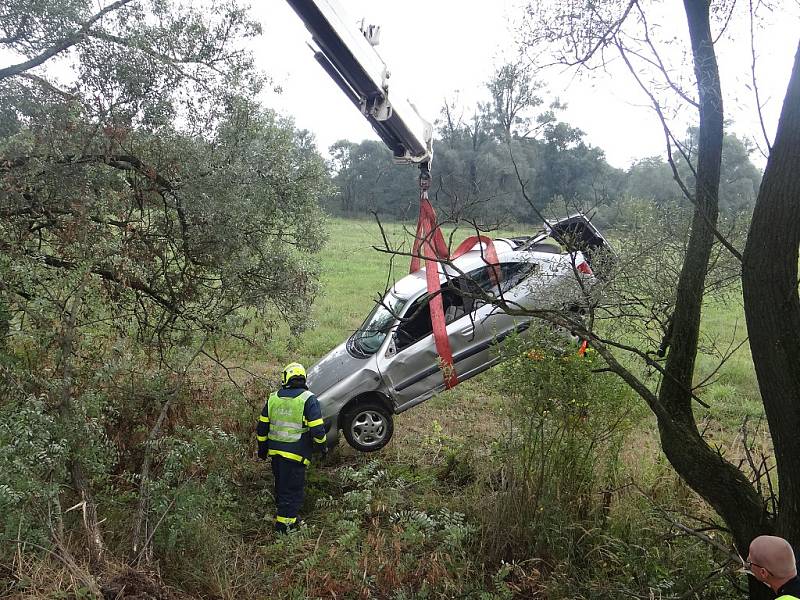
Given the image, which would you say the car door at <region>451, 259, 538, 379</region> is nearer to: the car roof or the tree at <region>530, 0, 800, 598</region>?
the car roof

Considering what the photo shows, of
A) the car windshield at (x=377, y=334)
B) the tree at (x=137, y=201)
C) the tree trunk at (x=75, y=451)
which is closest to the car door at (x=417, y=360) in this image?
the car windshield at (x=377, y=334)

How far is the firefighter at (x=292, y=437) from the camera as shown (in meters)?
5.92

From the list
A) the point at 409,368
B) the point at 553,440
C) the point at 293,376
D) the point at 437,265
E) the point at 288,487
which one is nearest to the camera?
the point at 553,440

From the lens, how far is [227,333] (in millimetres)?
6824

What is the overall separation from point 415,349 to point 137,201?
3.65m

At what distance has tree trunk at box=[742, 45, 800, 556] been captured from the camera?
3.17m

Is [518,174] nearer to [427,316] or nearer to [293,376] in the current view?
[293,376]

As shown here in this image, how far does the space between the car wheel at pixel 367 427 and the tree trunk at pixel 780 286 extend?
465 centimetres

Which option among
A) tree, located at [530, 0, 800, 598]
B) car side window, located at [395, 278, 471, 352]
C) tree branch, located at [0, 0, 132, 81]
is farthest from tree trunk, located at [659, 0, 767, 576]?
tree branch, located at [0, 0, 132, 81]

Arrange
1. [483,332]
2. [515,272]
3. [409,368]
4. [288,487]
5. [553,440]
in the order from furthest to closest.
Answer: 1. [515,272]
2. [483,332]
3. [409,368]
4. [288,487]
5. [553,440]

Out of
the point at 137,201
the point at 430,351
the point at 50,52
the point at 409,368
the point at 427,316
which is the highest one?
the point at 50,52

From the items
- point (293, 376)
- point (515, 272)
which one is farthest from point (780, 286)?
point (515, 272)

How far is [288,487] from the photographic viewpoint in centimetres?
594

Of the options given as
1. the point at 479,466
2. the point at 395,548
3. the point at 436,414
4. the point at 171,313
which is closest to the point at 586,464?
the point at 479,466
